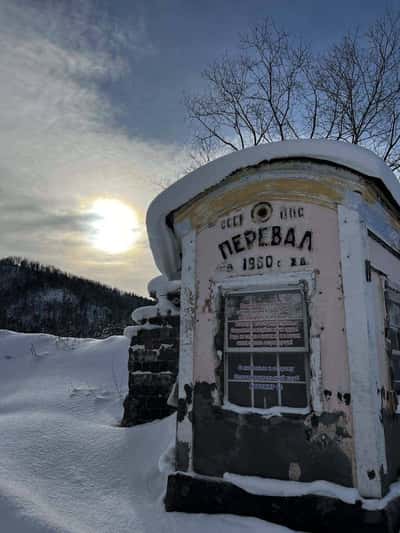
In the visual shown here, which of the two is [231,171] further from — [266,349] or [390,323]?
[390,323]

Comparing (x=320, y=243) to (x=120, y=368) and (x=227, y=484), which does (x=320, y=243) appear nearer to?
(x=227, y=484)

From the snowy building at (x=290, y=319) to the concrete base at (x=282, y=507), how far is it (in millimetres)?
76

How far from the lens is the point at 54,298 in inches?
2493

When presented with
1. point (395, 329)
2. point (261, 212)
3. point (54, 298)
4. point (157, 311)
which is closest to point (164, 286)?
point (157, 311)

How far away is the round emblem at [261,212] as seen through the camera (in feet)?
14.1

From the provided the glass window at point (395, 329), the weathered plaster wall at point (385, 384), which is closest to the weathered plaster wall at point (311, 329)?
the weathered plaster wall at point (385, 384)

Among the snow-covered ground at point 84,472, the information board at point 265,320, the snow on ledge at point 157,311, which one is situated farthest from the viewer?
the snow on ledge at point 157,311

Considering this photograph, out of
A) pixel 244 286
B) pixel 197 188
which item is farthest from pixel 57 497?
pixel 197 188

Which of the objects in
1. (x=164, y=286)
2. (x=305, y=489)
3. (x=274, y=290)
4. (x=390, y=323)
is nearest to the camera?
(x=305, y=489)

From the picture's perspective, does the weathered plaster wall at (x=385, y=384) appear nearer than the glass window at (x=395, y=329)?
Yes

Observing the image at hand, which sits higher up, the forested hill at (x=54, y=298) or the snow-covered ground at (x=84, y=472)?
the forested hill at (x=54, y=298)

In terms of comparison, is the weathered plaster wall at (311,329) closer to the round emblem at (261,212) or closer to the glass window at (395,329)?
the round emblem at (261,212)

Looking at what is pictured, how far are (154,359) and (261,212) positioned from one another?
12.3 ft

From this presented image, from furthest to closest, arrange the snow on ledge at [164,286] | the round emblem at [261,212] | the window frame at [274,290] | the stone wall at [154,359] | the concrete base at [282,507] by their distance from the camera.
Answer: the snow on ledge at [164,286], the stone wall at [154,359], the round emblem at [261,212], the window frame at [274,290], the concrete base at [282,507]
